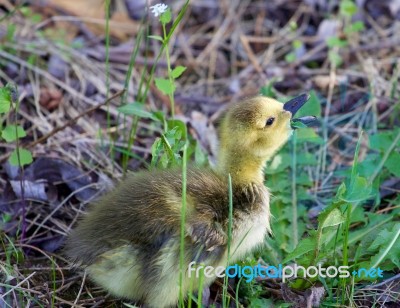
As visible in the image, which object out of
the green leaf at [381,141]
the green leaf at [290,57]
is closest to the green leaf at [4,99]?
the green leaf at [381,141]

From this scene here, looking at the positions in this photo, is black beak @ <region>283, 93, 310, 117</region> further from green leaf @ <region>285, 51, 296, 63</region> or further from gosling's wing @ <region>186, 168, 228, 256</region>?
green leaf @ <region>285, 51, 296, 63</region>

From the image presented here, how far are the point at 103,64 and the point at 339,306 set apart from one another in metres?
2.25

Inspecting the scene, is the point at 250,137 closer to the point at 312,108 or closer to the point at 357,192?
the point at 357,192

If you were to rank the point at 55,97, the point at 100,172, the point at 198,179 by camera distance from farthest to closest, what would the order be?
the point at 55,97, the point at 100,172, the point at 198,179

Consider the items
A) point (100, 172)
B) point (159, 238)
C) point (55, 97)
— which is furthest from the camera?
point (55, 97)

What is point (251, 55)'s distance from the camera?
4.43 metres

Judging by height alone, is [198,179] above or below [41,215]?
above

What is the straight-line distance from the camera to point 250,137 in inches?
105

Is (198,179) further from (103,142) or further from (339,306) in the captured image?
(103,142)

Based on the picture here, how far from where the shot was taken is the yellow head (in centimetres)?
267

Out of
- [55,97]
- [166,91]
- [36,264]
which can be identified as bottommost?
[36,264]

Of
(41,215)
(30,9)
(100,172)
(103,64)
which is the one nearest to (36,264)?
(41,215)

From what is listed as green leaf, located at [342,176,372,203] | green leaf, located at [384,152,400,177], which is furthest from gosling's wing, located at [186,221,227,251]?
green leaf, located at [384,152,400,177]

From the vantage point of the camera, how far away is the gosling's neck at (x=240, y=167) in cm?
266
